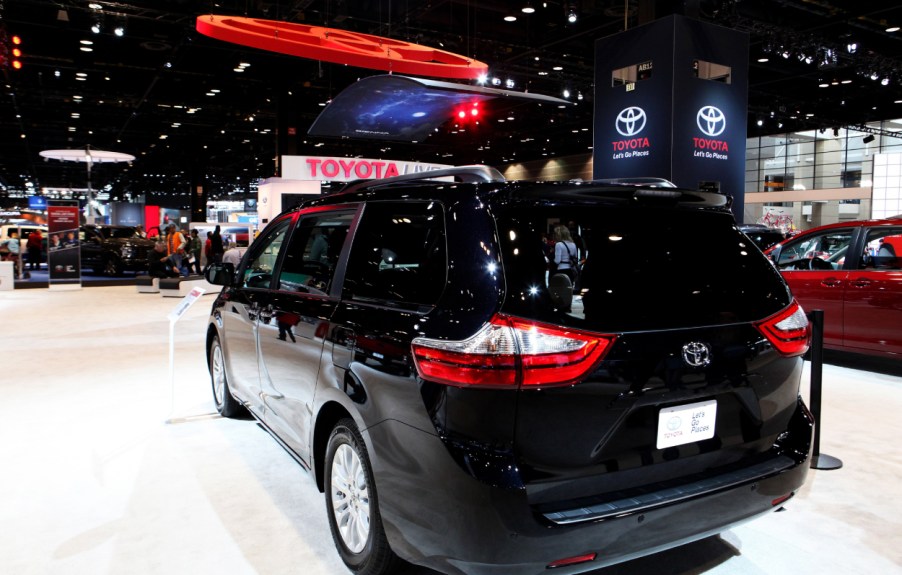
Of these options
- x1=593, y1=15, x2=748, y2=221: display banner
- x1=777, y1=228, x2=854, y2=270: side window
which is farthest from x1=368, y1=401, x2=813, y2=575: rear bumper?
x1=593, y1=15, x2=748, y2=221: display banner

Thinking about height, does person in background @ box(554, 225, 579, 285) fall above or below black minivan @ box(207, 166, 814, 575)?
above

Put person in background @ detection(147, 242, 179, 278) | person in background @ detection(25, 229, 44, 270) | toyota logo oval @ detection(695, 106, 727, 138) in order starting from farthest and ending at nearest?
person in background @ detection(25, 229, 44, 270)
person in background @ detection(147, 242, 179, 278)
toyota logo oval @ detection(695, 106, 727, 138)

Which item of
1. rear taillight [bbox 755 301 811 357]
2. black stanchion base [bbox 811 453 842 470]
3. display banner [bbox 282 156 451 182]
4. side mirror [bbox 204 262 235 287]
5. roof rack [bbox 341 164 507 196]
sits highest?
display banner [bbox 282 156 451 182]

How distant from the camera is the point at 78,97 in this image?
2202 centimetres

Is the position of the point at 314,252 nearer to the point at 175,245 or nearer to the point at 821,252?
the point at 821,252

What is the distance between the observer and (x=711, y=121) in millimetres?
7832

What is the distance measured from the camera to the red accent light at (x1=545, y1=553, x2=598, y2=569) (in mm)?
1784

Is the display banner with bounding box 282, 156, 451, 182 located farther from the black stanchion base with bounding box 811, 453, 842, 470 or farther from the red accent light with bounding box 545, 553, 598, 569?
the red accent light with bounding box 545, 553, 598, 569

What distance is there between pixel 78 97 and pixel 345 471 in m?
24.2

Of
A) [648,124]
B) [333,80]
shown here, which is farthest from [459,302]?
[333,80]

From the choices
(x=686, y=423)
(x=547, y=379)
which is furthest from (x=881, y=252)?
(x=547, y=379)

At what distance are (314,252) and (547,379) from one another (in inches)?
65.3

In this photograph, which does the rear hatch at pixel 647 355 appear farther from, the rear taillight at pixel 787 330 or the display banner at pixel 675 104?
the display banner at pixel 675 104

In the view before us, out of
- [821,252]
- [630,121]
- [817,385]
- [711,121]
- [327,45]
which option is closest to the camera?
[817,385]
